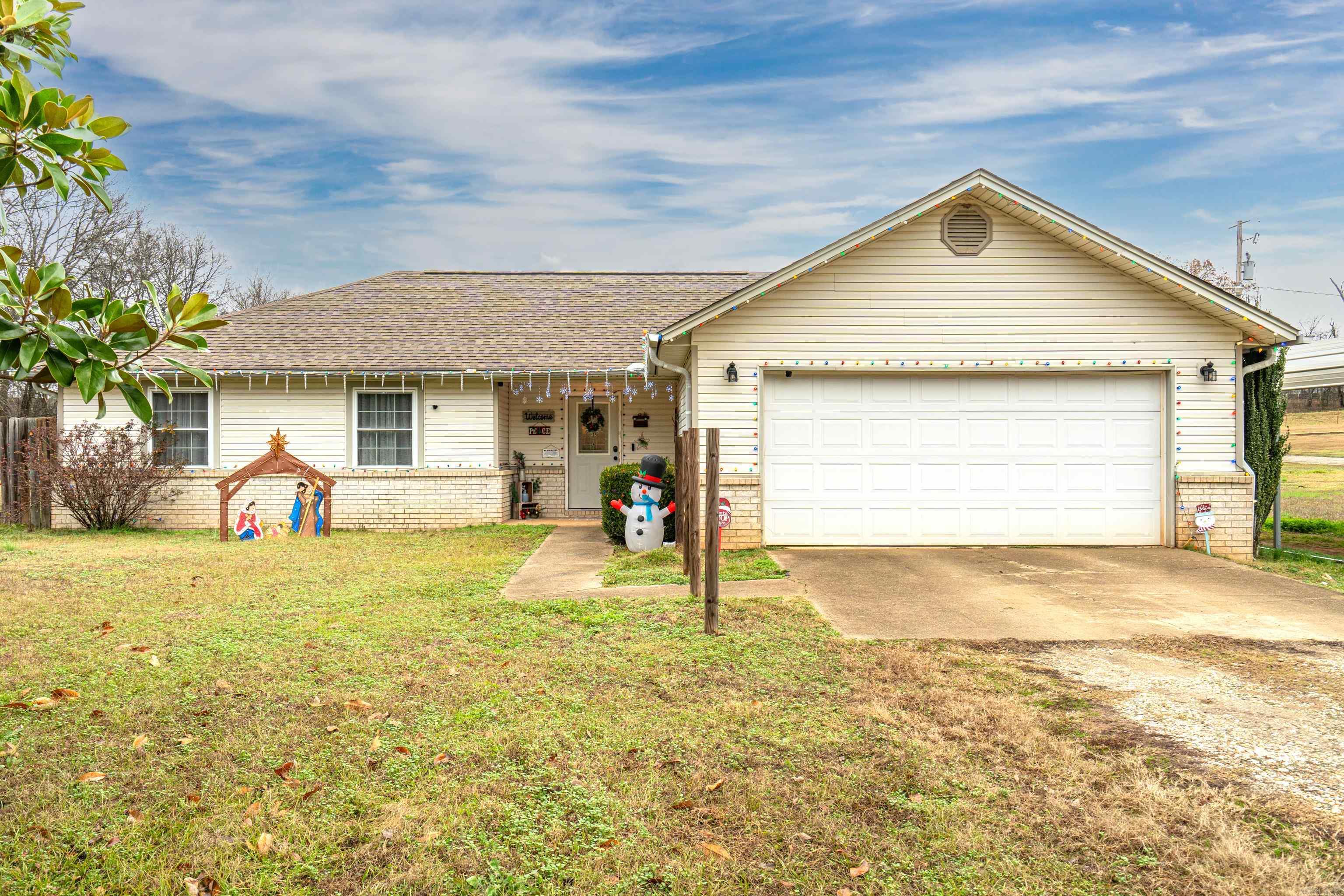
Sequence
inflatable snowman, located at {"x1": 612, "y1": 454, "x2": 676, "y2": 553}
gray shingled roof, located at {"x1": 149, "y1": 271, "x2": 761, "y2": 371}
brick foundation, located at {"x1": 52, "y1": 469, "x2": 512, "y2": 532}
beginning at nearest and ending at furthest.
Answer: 1. inflatable snowman, located at {"x1": 612, "y1": 454, "x2": 676, "y2": 553}
2. brick foundation, located at {"x1": 52, "y1": 469, "x2": 512, "y2": 532}
3. gray shingled roof, located at {"x1": 149, "y1": 271, "x2": 761, "y2": 371}

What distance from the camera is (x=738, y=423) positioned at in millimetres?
10242

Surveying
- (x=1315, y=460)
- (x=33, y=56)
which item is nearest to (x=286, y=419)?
(x=33, y=56)

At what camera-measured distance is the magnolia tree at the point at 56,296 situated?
2320 mm

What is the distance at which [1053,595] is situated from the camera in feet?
25.0

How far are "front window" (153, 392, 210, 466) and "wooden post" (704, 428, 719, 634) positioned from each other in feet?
40.1

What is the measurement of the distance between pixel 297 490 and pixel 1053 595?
41.3 ft

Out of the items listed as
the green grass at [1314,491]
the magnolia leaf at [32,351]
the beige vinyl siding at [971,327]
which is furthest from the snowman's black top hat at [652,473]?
the green grass at [1314,491]

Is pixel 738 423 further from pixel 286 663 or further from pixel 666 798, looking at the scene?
pixel 666 798

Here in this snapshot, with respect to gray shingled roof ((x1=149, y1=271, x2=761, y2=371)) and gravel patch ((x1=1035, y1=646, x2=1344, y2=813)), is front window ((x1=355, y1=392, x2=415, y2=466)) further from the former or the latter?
gravel patch ((x1=1035, y1=646, x2=1344, y2=813))

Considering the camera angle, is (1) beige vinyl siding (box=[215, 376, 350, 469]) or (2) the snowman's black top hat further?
(1) beige vinyl siding (box=[215, 376, 350, 469])

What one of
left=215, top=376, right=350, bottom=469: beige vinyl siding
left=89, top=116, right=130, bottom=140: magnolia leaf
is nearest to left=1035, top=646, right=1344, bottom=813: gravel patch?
left=89, top=116, right=130, bottom=140: magnolia leaf

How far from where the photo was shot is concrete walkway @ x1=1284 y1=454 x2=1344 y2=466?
23.5 metres

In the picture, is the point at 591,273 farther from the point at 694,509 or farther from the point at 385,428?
the point at 694,509

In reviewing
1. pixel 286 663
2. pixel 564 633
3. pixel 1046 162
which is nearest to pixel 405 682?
pixel 286 663
